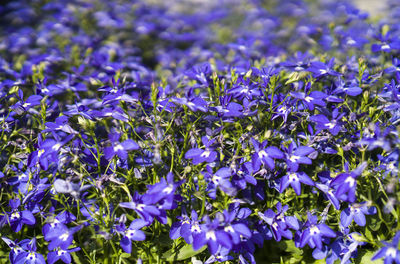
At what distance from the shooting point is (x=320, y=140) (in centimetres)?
242

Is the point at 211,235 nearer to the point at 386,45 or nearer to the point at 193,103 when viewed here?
the point at 193,103

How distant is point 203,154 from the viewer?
2.32 metres

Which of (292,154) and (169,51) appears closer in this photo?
(292,154)

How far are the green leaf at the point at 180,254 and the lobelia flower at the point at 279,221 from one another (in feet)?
1.61

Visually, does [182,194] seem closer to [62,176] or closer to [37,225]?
[62,176]

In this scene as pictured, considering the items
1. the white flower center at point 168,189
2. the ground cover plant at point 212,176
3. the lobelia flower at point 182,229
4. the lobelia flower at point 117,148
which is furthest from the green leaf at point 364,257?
the lobelia flower at point 117,148

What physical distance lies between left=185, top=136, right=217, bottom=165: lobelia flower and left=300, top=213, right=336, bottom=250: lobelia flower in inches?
27.1

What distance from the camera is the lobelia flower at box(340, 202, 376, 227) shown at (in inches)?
91.9

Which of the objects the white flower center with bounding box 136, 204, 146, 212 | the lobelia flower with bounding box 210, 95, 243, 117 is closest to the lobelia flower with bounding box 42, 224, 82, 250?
the white flower center with bounding box 136, 204, 146, 212

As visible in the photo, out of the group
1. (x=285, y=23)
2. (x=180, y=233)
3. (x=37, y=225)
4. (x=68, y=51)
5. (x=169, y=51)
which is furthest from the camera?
(x=285, y=23)

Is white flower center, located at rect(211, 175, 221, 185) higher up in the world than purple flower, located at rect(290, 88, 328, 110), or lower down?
lower down

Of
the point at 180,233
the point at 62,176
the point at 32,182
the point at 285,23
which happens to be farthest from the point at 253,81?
the point at 285,23

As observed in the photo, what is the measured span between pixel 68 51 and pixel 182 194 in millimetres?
3205

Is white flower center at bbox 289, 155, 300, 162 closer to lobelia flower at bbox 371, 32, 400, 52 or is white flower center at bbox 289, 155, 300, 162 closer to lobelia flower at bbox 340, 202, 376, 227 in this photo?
lobelia flower at bbox 340, 202, 376, 227
